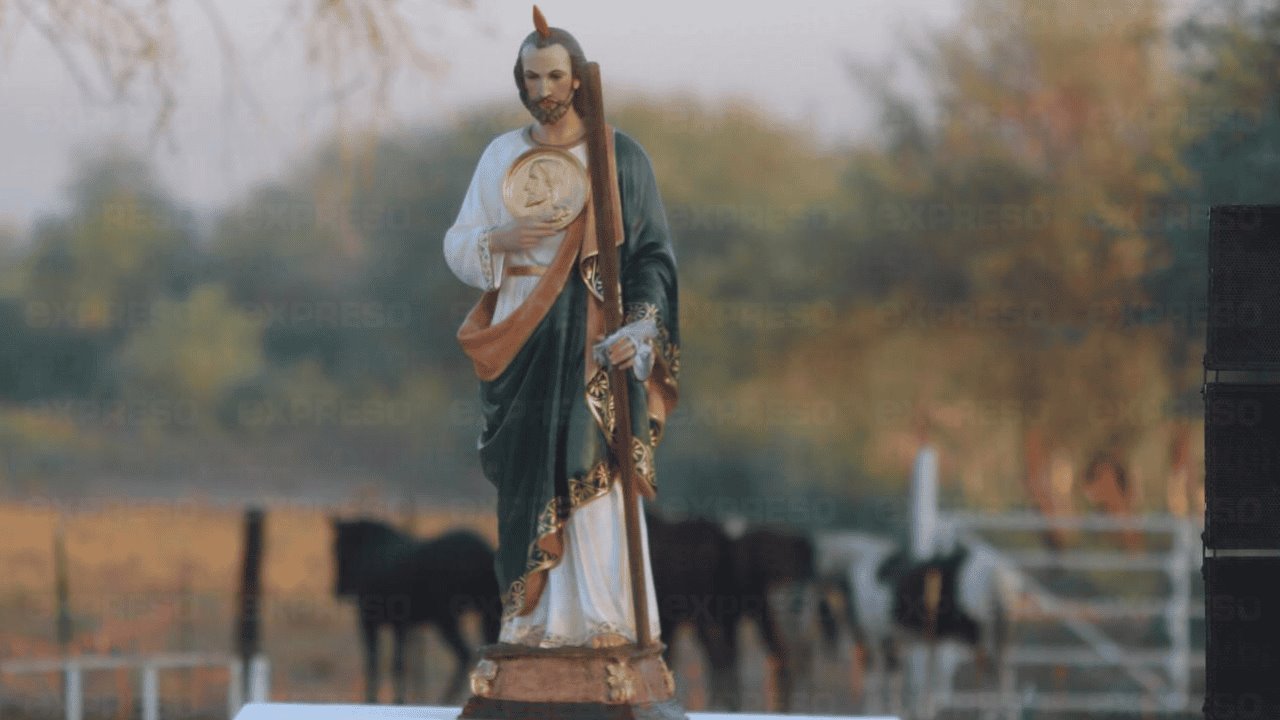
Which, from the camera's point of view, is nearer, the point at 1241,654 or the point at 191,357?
the point at 1241,654

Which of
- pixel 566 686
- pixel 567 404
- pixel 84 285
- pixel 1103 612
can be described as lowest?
pixel 1103 612

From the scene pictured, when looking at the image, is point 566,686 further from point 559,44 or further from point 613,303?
point 559,44

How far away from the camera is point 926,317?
1386 centimetres

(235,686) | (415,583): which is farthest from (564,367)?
(235,686)

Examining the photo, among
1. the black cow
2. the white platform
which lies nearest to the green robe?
the white platform

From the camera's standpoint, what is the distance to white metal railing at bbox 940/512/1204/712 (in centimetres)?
1278

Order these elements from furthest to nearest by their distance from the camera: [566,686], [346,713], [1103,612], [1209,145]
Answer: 1. [1103,612]
2. [1209,145]
3. [346,713]
4. [566,686]

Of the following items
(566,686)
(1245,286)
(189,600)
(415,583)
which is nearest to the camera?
(1245,286)

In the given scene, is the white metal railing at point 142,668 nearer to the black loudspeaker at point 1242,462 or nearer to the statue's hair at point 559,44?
the statue's hair at point 559,44

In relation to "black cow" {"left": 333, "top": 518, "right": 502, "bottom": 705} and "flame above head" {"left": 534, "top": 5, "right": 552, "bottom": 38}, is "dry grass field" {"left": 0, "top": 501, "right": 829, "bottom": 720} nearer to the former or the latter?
"black cow" {"left": 333, "top": 518, "right": 502, "bottom": 705}

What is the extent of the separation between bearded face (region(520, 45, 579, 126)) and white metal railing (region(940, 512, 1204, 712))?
670 cm

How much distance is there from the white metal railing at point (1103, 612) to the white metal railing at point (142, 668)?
10.4ft

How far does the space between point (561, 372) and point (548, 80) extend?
0.65 meters

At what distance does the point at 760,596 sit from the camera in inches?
500
